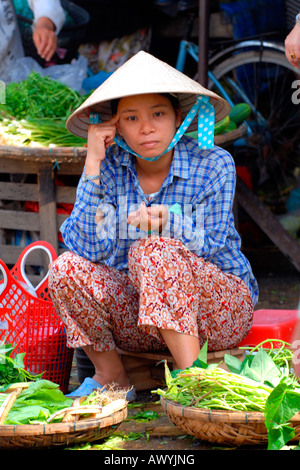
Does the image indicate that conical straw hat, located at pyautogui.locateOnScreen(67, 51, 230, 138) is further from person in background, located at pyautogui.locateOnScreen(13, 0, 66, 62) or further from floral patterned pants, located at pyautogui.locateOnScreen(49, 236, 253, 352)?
person in background, located at pyautogui.locateOnScreen(13, 0, 66, 62)

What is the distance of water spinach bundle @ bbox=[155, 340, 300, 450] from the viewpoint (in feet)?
5.76

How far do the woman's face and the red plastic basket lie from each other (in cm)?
66

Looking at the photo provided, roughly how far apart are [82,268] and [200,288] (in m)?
0.42

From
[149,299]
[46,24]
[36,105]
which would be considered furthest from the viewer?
[46,24]

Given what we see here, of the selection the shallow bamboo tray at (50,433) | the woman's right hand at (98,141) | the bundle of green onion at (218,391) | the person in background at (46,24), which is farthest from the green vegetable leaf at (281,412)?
the person in background at (46,24)

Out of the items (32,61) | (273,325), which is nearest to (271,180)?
(32,61)

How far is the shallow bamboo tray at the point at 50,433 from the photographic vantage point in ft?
6.08

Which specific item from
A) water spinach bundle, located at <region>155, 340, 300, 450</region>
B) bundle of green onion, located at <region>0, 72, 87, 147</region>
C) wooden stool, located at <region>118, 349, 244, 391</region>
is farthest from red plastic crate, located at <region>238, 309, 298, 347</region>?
bundle of green onion, located at <region>0, 72, 87, 147</region>

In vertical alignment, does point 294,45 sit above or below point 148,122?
above

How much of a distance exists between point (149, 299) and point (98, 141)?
A: 64 centimetres

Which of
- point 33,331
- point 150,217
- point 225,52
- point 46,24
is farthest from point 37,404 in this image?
point 225,52

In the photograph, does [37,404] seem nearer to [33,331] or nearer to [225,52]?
[33,331]

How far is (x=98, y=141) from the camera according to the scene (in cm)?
252
